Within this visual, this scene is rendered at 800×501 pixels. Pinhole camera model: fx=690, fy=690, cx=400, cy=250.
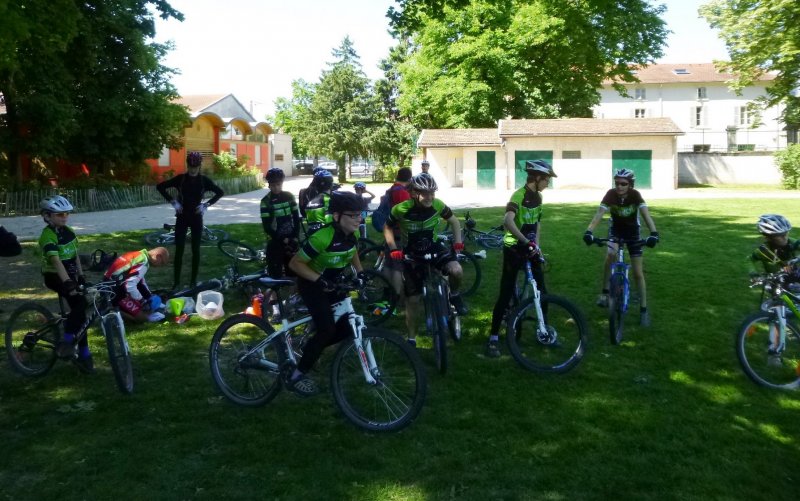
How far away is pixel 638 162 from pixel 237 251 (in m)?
32.8

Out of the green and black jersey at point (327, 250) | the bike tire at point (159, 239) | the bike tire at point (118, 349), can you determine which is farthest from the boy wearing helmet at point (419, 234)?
the bike tire at point (159, 239)

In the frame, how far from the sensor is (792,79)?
127 ft

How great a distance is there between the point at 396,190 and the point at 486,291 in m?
2.18

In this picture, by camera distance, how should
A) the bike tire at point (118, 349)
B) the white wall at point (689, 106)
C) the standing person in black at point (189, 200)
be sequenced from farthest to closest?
the white wall at point (689, 106)
the standing person in black at point (189, 200)
the bike tire at point (118, 349)

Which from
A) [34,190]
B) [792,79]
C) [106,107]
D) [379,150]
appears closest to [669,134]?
[792,79]

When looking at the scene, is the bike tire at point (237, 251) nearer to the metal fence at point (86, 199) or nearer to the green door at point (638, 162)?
the metal fence at point (86, 199)

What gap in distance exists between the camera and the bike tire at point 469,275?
9.87 m

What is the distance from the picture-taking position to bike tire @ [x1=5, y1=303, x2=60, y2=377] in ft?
20.9

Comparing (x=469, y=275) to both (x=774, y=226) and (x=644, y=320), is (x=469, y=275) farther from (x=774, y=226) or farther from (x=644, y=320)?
(x=774, y=226)

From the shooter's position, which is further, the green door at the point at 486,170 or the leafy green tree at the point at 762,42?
the green door at the point at 486,170

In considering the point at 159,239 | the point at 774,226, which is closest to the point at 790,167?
the point at 159,239

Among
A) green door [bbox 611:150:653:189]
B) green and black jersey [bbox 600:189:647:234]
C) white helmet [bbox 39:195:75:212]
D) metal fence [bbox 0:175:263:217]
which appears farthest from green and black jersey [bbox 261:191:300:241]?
green door [bbox 611:150:653:189]

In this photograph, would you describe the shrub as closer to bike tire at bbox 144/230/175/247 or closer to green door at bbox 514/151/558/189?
green door at bbox 514/151/558/189

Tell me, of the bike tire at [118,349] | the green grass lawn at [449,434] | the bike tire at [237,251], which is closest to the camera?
the green grass lawn at [449,434]
